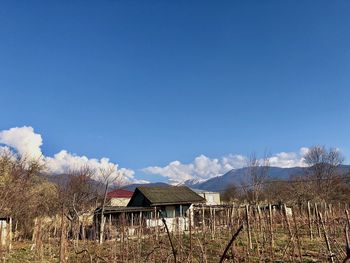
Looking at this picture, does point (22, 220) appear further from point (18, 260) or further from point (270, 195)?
point (270, 195)

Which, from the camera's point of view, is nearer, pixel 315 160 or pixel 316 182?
pixel 316 182

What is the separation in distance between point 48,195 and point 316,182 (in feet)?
139

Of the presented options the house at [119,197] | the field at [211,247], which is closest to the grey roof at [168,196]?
the field at [211,247]

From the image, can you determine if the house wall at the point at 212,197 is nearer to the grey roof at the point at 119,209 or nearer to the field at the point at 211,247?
the grey roof at the point at 119,209

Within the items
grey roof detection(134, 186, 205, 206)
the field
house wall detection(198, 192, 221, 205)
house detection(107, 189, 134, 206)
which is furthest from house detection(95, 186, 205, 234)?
house wall detection(198, 192, 221, 205)

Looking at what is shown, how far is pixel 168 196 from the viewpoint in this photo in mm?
31781

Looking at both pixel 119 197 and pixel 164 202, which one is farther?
pixel 119 197

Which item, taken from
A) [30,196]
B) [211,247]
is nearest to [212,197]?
[30,196]

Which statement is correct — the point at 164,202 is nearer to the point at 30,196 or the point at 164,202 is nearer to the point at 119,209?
the point at 119,209

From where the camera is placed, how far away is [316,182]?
54719 millimetres

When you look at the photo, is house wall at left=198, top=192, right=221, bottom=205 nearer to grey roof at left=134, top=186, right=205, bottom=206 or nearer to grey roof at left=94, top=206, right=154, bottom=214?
grey roof at left=134, top=186, right=205, bottom=206

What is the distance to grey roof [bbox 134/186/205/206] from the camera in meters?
30.5

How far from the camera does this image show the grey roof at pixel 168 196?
3052cm

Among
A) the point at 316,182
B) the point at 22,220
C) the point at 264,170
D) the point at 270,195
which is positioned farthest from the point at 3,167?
the point at 316,182
